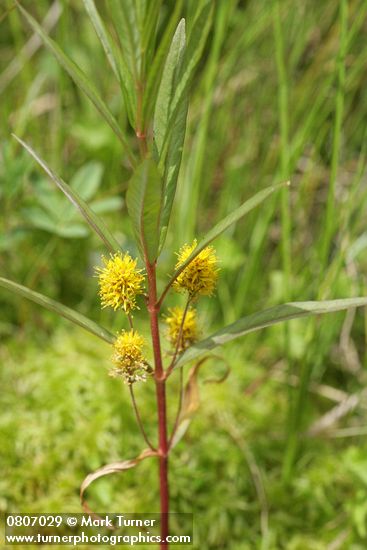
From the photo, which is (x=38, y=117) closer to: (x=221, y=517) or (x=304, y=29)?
(x=304, y=29)

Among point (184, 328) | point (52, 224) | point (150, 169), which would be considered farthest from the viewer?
point (52, 224)

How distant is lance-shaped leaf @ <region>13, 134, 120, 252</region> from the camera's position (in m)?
0.64

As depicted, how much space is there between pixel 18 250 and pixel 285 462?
0.80 m

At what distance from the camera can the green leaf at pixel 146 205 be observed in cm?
56

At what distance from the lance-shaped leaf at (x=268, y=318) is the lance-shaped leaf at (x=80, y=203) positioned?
15 centimetres

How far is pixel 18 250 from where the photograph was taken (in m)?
1.56

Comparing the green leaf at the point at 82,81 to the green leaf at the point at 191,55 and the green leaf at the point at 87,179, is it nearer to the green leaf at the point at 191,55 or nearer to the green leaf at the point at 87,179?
the green leaf at the point at 191,55

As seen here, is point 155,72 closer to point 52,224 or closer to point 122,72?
point 122,72

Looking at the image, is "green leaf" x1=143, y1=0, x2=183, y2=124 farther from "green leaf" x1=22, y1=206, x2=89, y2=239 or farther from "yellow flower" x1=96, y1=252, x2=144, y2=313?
"green leaf" x1=22, y1=206, x2=89, y2=239

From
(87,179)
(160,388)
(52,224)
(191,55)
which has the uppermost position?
(87,179)

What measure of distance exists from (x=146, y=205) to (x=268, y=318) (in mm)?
184

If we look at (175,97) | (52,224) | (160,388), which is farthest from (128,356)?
(52,224)

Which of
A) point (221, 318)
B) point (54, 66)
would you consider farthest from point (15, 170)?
point (221, 318)

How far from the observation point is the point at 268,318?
2.23 feet
